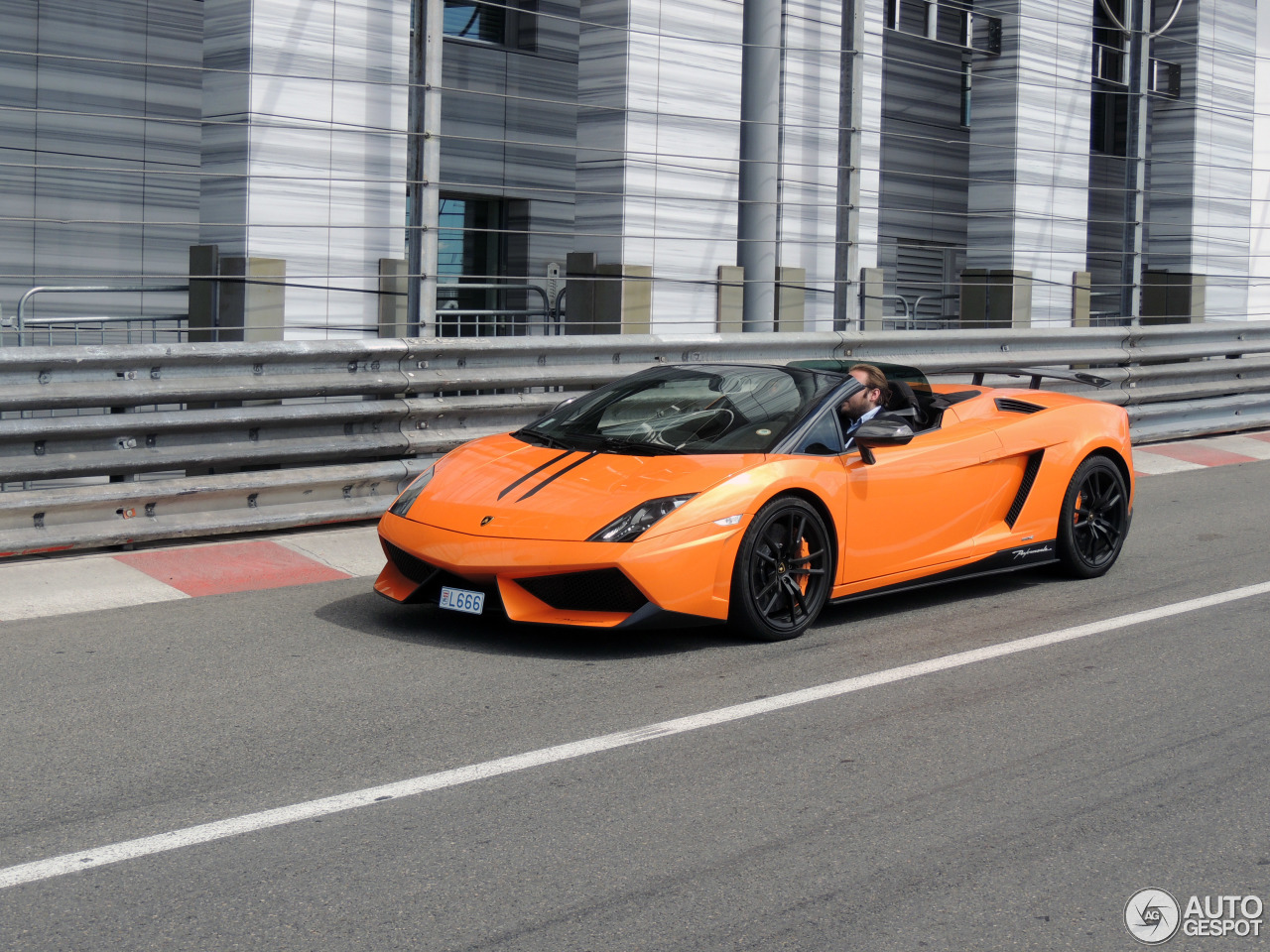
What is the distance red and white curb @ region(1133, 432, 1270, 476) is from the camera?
12.6 metres

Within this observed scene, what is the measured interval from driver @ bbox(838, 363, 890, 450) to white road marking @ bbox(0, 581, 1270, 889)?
126 cm

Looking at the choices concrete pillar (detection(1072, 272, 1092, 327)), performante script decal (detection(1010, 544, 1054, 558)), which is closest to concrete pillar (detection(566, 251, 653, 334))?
performante script decal (detection(1010, 544, 1054, 558))

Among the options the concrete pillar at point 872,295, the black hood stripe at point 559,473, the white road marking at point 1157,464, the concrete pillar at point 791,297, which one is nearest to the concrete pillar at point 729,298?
the concrete pillar at point 791,297

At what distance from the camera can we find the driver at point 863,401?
712 cm

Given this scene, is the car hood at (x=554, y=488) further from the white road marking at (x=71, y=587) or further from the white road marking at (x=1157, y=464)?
the white road marking at (x=1157, y=464)

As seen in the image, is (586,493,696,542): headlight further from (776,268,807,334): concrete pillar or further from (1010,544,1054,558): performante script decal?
(776,268,807,334): concrete pillar

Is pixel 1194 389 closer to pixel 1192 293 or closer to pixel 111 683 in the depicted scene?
pixel 1192 293

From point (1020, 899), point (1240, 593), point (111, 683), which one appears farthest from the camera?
point (1240, 593)

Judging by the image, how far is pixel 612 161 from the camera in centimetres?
1264

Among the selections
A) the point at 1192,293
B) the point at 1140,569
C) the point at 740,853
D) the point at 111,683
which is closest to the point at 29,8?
the point at 111,683

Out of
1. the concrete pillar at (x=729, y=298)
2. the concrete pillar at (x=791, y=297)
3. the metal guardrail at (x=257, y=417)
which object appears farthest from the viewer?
the concrete pillar at (x=791, y=297)

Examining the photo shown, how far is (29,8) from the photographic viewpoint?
1337 cm

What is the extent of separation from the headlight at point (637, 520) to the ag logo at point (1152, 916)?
8.98 feet

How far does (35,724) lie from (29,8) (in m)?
10.2
